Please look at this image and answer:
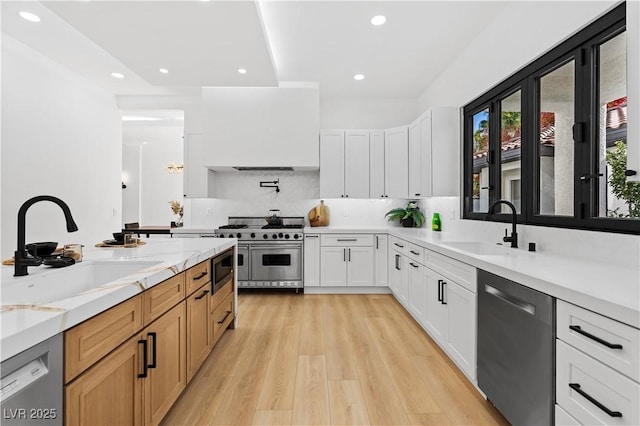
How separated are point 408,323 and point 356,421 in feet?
5.37

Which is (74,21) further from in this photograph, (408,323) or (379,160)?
(408,323)

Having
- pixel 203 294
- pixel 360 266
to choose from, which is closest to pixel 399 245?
pixel 360 266

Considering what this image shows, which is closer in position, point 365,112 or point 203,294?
point 203,294

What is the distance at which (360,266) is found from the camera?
13.9ft

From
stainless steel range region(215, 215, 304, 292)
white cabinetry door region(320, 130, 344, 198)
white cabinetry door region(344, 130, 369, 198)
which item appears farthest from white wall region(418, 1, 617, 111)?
stainless steel range region(215, 215, 304, 292)

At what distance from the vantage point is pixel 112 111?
4.94 m

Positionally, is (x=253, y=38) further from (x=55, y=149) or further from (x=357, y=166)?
(x=55, y=149)

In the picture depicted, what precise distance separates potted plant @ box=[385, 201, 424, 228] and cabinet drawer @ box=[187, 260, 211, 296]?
2955 millimetres

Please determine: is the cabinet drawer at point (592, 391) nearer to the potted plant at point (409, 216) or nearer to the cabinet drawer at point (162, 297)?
the cabinet drawer at point (162, 297)

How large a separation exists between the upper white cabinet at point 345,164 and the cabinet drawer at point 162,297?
9.55ft

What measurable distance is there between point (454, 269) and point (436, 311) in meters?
0.54

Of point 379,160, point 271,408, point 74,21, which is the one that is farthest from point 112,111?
point 271,408

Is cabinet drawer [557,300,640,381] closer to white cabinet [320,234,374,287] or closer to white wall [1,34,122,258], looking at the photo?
white cabinet [320,234,374,287]

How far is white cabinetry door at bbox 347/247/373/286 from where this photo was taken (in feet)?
13.9
